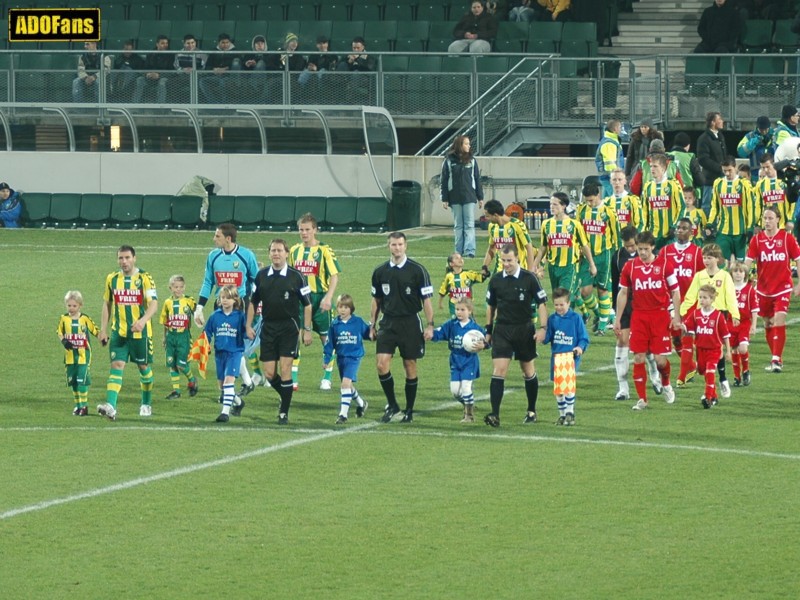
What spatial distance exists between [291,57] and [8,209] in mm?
7296

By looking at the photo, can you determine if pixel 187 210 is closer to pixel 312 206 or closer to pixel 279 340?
pixel 312 206

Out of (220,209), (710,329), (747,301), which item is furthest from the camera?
(220,209)

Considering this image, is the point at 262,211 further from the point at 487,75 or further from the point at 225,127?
the point at 487,75

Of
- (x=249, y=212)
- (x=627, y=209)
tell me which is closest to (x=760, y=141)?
(x=627, y=209)

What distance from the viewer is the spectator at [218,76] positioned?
3800cm

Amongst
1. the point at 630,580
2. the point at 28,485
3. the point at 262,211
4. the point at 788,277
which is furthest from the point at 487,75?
the point at 630,580

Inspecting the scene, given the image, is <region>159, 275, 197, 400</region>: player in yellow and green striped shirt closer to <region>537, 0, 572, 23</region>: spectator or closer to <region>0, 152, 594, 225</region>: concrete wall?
<region>0, 152, 594, 225</region>: concrete wall

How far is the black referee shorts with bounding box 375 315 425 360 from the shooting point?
17031 millimetres

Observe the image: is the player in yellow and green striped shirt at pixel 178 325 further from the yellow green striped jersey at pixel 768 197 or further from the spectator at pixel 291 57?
the spectator at pixel 291 57

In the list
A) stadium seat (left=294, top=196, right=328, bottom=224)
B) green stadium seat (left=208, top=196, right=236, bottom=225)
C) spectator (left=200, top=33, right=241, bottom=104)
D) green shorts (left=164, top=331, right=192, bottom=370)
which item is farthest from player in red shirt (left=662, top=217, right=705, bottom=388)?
spectator (left=200, top=33, right=241, bottom=104)

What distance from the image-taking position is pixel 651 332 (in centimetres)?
1786

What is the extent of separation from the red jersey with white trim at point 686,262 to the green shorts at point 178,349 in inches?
220

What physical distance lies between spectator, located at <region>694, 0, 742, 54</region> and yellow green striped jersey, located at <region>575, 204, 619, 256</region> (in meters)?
15.7

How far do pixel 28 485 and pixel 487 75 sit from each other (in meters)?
24.1
